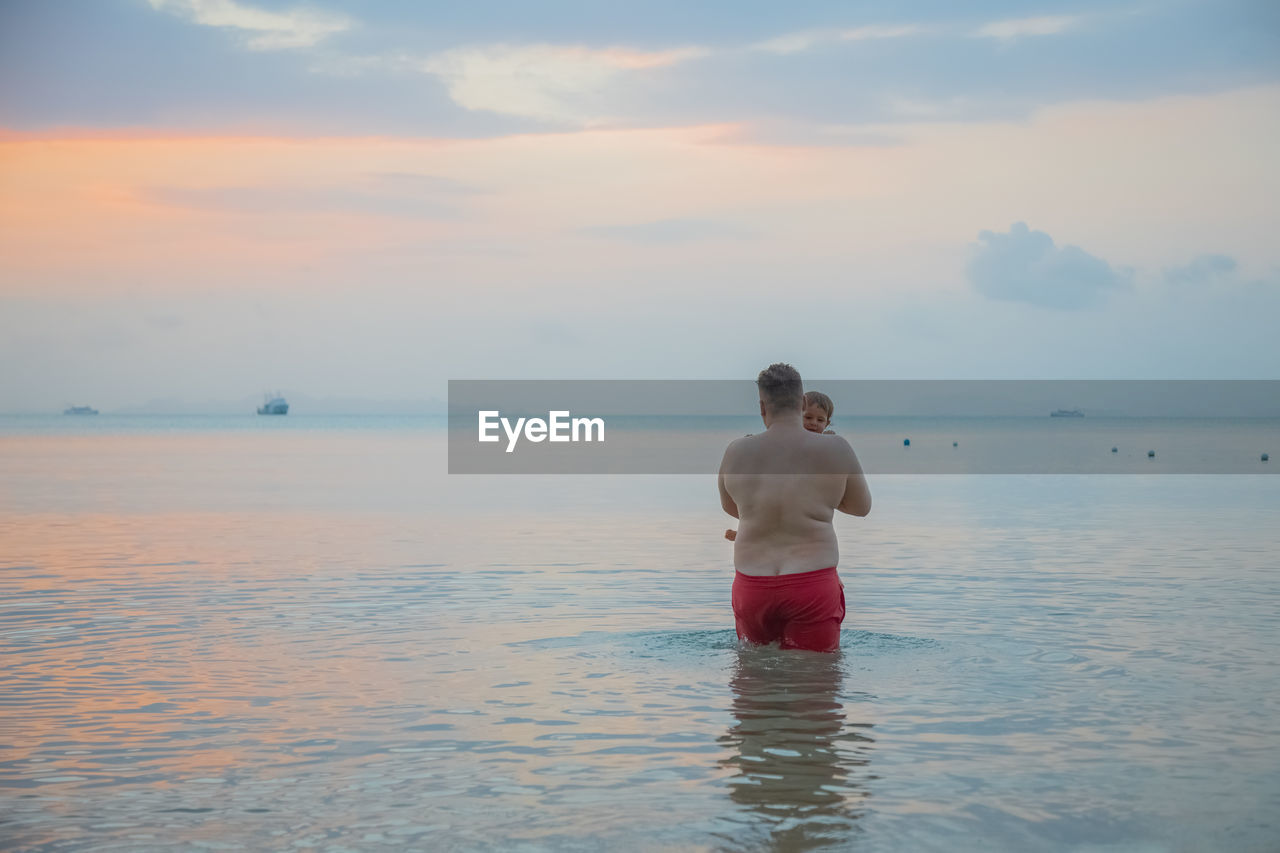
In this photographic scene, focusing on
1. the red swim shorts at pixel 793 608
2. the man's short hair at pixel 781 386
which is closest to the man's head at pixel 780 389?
the man's short hair at pixel 781 386

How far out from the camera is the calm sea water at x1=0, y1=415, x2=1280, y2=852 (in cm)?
613

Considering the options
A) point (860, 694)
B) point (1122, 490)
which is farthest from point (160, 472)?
point (860, 694)

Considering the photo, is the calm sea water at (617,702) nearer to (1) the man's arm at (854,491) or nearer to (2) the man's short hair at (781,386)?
(1) the man's arm at (854,491)

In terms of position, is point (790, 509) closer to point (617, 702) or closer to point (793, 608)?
point (793, 608)

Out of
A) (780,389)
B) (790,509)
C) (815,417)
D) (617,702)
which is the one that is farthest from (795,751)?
(815,417)

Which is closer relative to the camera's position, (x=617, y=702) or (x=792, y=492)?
(x=617, y=702)

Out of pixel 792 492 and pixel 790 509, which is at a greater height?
A: pixel 792 492

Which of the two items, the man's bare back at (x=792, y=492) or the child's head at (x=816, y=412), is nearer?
the man's bare back at (x=792, y=492)

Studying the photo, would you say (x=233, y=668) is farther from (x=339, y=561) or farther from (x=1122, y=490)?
(x=1122, y=490)

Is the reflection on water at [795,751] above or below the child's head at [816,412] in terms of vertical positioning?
below

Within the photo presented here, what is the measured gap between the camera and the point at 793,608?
9055mm

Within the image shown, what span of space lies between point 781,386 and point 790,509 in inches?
34.3

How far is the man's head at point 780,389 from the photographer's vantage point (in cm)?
892

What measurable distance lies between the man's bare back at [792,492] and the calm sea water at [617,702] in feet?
2.76
